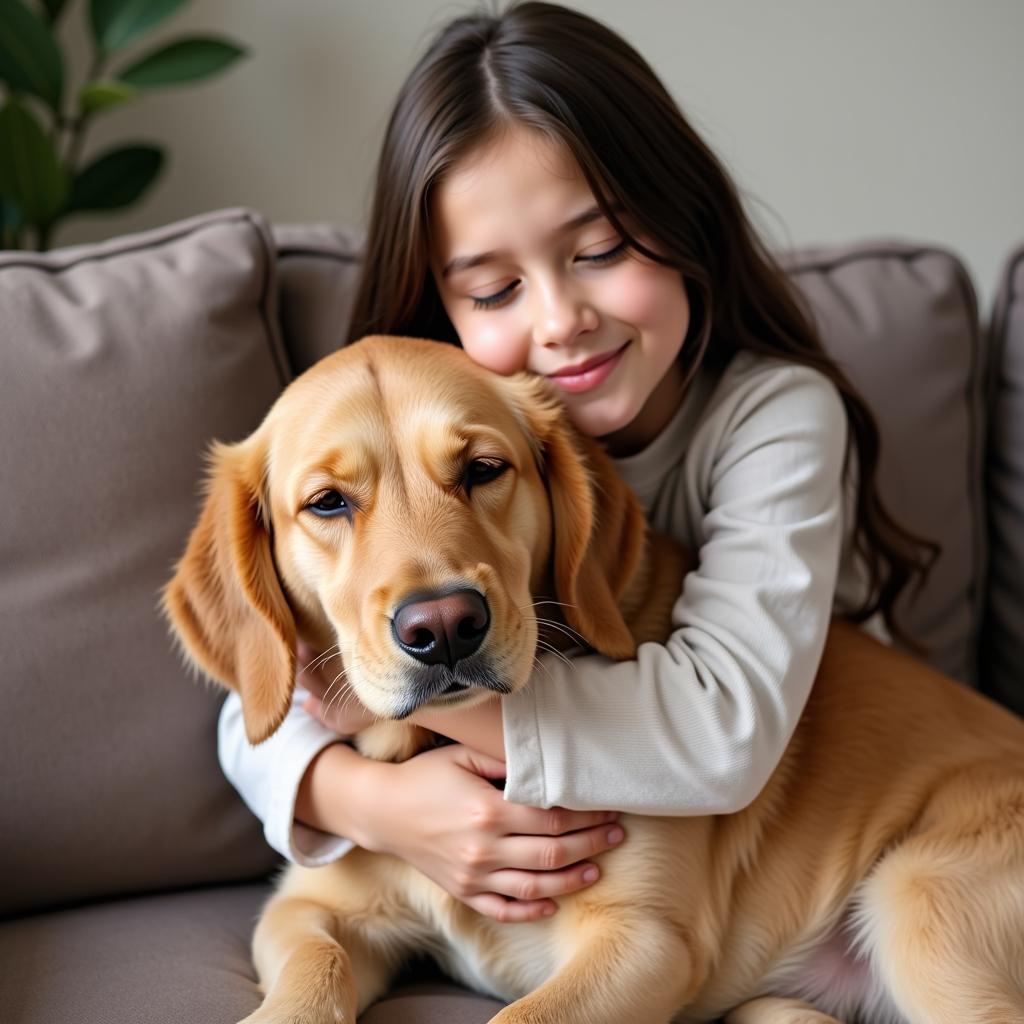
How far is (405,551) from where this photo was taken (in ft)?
4.54

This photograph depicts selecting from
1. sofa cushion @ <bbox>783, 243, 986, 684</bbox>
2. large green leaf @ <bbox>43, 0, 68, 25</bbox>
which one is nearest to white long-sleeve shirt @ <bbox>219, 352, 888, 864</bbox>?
sofa cushion @ <bbox>783, 243, 986, 684</bbox>

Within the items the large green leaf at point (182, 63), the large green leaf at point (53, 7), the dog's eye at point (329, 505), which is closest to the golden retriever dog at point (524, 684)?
the dog's eye at point (329, 505)

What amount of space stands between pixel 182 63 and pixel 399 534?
1858mm

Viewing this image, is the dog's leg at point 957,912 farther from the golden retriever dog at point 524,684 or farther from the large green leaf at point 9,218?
the large green leaf at point 9,218

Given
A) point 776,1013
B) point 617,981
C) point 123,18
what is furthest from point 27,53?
point 776,1013

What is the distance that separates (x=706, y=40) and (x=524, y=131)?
1655 millimetres

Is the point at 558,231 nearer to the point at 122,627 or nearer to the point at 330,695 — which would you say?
the point at 330,695

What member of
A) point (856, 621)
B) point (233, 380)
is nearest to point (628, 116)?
point (233, 380)

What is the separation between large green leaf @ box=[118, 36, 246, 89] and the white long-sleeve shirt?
5.19 feet

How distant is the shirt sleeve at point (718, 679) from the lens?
4.82 ft

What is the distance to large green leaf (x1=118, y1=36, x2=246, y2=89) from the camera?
271 centimetres

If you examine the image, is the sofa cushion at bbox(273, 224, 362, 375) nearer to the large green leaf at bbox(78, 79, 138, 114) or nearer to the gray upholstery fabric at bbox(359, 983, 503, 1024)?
the large green leaf at bbox(78, 79, 138, 114)

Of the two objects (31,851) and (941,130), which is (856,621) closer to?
(31,851)

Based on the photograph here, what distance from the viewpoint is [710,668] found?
1.54m
